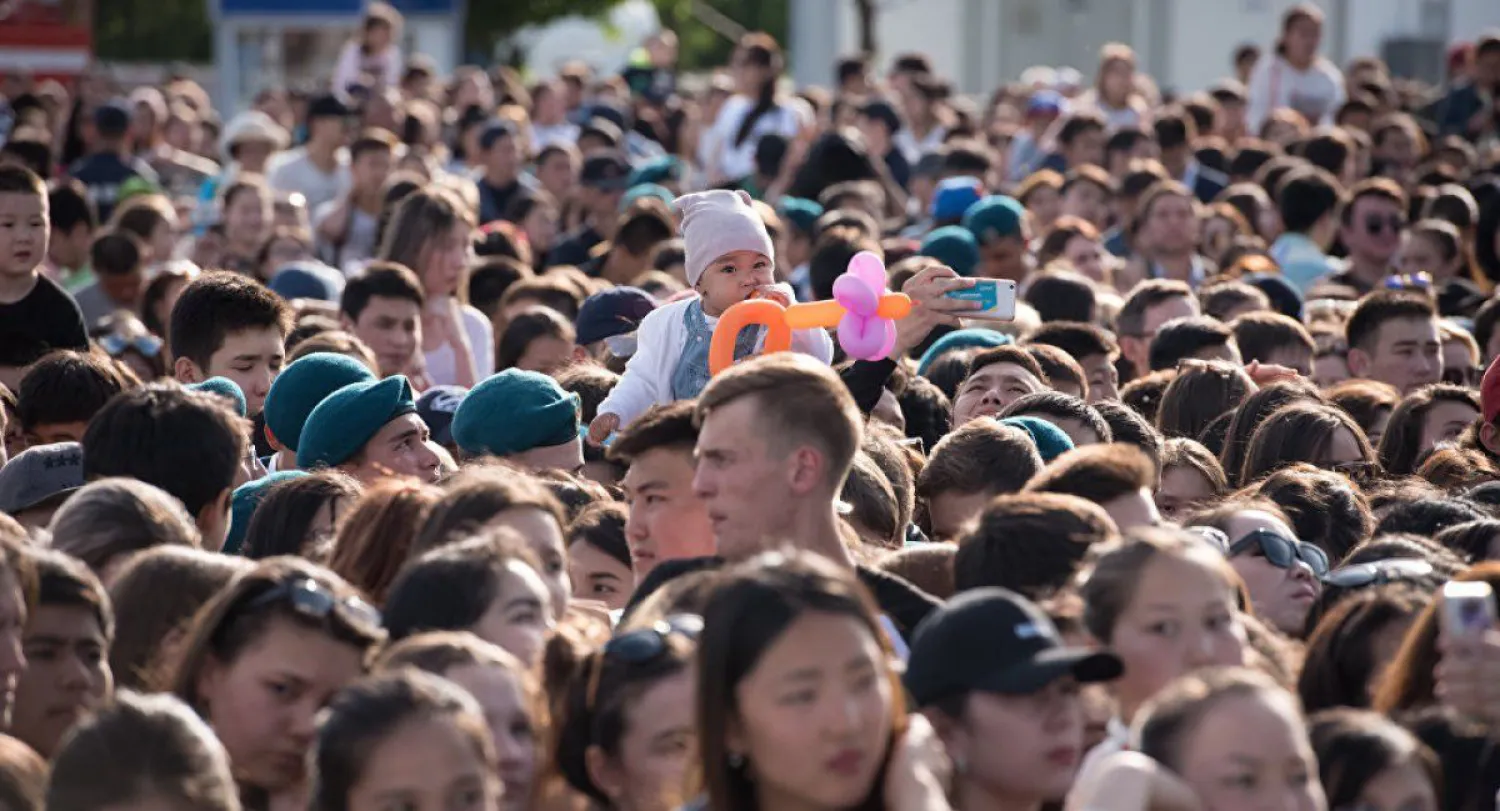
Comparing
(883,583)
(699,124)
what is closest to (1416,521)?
(883,583)

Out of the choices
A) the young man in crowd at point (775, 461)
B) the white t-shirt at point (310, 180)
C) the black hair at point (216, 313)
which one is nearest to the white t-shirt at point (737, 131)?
the white t-shirt at point (310, 180)

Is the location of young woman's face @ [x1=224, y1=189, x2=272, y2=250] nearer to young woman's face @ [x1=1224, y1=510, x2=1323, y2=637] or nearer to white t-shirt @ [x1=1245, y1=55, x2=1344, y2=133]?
young woman's face @ [x1=1224, y1=510, x2=1323, y2=637]

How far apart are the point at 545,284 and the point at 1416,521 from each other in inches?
190

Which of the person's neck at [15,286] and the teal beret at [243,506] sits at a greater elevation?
the person's neck at [15,286]

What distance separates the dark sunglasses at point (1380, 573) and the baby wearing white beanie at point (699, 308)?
1.94 m

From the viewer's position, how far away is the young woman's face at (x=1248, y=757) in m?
3.84

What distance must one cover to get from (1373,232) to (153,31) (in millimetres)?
44595

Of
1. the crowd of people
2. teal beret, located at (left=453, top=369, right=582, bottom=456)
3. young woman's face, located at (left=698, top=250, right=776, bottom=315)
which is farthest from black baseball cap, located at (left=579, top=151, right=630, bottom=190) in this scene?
teal beret, located at (left=453, top=369, right=582, bottom=456)

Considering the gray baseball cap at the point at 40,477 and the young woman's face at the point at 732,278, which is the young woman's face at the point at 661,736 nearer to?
the gray baseball cap at the point at 40,477

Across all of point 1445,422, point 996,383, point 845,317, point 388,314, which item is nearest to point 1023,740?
point 845,317

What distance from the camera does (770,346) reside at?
638 centimetres

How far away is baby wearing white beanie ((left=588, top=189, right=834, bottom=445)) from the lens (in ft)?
23.2

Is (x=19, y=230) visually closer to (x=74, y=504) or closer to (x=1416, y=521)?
(x=74, y=504)

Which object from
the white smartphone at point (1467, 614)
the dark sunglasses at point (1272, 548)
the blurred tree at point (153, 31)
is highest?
the white smartphone at point (1467, 614)
